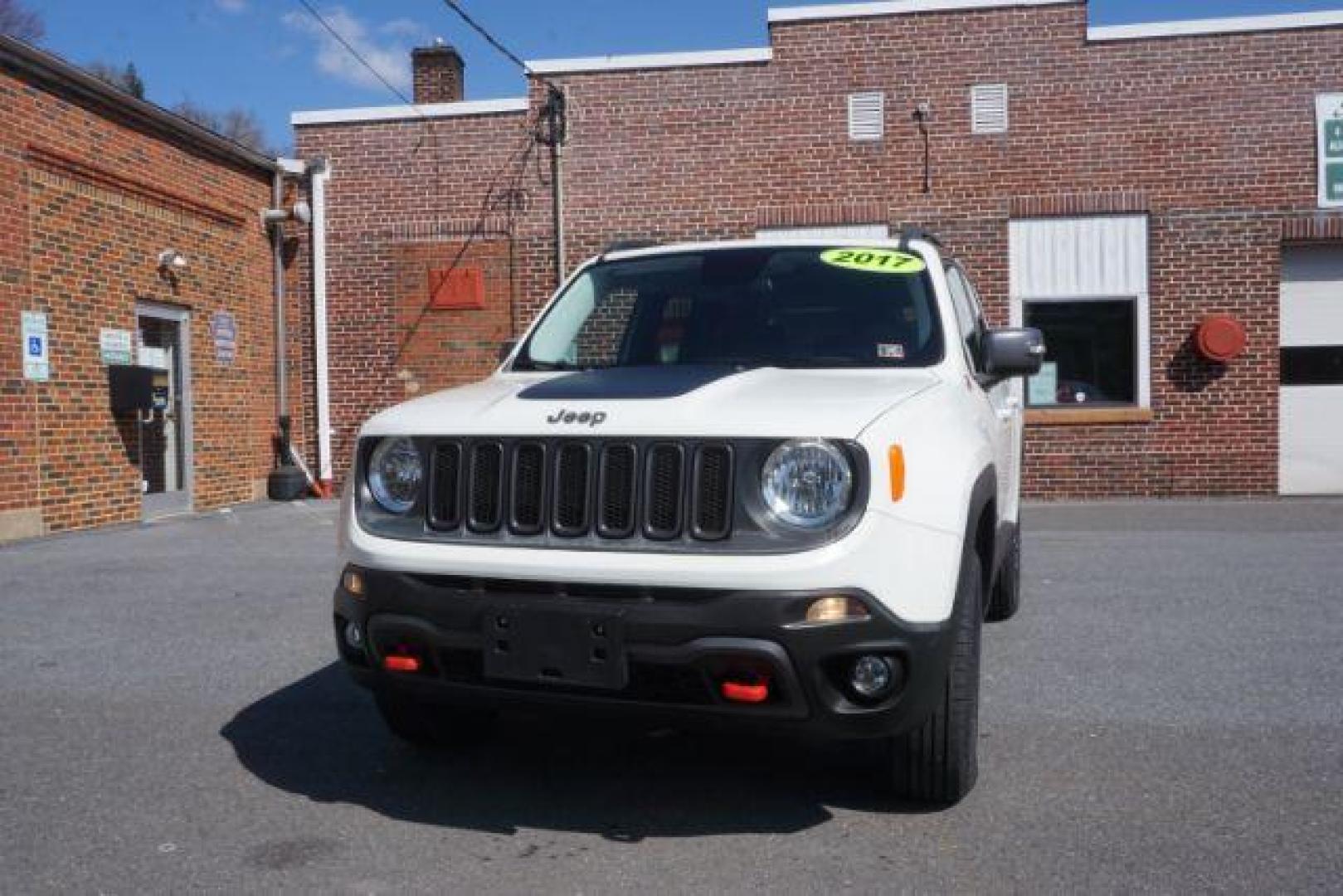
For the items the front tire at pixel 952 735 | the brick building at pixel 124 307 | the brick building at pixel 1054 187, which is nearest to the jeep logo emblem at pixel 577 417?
the front tire at pixel 952 735

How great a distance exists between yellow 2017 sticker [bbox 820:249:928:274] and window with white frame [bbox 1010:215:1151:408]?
28.0ft

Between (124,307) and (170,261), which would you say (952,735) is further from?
(170,261)

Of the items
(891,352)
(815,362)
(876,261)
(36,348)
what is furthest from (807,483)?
(36,348)

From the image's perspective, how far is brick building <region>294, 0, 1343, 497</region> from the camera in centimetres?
1234

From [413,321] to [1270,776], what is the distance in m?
11.4

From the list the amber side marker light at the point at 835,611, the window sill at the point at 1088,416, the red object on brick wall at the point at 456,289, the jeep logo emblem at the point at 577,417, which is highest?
the red object on brick wall at the point at 456,289

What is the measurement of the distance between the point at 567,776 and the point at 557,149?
410 inches

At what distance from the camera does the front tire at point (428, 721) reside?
4031 mm

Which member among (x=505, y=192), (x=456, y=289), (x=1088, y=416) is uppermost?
(x=505, y=192)

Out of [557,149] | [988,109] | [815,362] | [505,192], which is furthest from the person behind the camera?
[505,192]

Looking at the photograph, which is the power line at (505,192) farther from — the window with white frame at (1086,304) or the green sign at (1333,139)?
the green sign at (1333,139)

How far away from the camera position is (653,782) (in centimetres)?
390

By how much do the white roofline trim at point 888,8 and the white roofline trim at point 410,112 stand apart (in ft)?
10.3

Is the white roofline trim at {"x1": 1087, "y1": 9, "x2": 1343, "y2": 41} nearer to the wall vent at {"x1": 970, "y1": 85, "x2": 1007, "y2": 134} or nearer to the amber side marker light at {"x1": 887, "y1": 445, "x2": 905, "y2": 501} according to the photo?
the wall vent at {"x1": 970, "y1": 85, "x2": 1007, "y2": 134}
